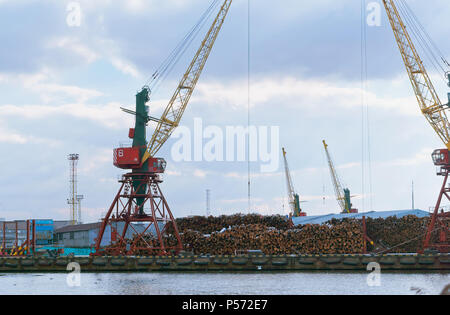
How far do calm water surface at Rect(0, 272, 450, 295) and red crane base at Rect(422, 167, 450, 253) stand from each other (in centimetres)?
1812

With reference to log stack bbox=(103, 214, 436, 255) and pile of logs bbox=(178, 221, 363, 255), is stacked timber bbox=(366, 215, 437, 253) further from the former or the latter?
pile of logs bbox=(178, 221, 363, 255)

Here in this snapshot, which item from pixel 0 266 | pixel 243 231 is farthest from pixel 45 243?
pixel 243 231

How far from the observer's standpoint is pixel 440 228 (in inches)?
2810

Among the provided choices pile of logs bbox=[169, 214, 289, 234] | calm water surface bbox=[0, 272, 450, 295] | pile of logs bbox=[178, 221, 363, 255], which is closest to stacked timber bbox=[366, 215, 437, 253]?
pile of logs bbox=[178, 221, 363, 255]

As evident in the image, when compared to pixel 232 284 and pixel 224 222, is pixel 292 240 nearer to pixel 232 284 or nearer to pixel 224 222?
pixel 224 222

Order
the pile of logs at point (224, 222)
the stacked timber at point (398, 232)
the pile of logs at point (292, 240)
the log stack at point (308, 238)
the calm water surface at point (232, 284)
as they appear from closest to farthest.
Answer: the calm water surface at point (232, 284) → the pile of logs at point (292, 240) → the log stack at point (308, 238) → the stacked timber at point (398, 232) → the pile of logs at point (224, 222)

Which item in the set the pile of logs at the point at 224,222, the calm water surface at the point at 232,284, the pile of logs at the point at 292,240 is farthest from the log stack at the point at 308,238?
the calm water surface at the point at 232,284

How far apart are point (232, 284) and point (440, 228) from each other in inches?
1314

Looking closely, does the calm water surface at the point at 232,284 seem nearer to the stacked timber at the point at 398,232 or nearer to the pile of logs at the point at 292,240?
the pile of logs at the point at 292,240

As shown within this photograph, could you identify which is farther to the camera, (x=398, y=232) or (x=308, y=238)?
(x=398, y=232)

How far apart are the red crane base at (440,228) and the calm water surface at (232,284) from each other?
18121mm

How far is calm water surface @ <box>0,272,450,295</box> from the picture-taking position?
141ft

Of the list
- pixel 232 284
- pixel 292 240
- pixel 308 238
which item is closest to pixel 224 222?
pixel 292 240

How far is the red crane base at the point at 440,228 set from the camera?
231 ft
